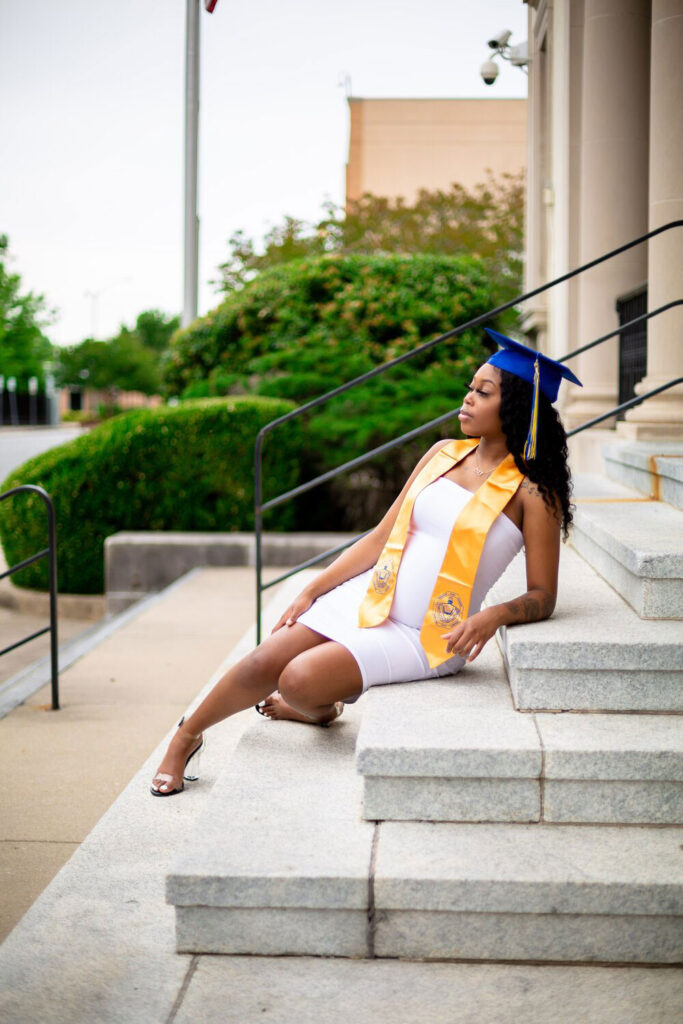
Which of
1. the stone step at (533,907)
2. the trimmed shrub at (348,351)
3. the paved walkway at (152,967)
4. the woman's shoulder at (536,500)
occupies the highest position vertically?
the trimmed shrub at (348,351)

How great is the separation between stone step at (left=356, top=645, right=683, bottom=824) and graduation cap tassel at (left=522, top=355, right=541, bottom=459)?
0.93 m

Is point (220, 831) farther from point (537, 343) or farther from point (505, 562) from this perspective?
point (537, 343)

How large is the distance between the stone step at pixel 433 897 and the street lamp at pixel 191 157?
12523 millimetres

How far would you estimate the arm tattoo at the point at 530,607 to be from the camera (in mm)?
3441

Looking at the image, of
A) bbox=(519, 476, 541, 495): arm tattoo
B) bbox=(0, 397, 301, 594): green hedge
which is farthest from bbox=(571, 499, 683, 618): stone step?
bbox=(0, 397, 301, 594): green hedge

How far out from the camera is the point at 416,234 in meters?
24.7

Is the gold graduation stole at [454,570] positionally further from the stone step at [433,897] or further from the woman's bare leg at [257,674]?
the stone step at [433,897]

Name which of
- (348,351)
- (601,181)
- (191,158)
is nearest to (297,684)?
(601,181)

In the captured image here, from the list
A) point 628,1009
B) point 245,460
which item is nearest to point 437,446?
point 628,1009

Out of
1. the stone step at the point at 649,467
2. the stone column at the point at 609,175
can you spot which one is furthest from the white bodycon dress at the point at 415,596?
the stone column at the point at 609,175

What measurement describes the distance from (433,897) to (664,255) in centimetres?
507

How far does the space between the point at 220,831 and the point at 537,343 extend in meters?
10.4

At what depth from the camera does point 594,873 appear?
110 inches

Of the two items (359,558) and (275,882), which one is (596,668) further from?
(275,882)
